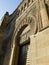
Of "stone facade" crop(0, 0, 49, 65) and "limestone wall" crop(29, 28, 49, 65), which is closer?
"limestone wall" crop(29, 28, 49, 65)

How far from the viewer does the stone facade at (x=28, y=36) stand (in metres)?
2.38

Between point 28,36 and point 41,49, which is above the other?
point 28,36

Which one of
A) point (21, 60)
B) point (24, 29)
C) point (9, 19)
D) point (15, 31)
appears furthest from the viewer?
point (9, 19)

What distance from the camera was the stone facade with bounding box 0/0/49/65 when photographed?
2.38 m

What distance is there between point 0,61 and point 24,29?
1730mm

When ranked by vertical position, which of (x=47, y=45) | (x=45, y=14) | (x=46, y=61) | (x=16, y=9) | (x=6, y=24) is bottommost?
(x=46, y=61)

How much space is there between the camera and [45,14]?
3051 mm

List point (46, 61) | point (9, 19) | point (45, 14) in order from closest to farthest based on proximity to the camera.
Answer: point (46, 61)
point (45, 14)
point (9, 19)

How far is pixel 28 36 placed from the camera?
3914 millimetres

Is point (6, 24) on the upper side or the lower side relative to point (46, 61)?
upper

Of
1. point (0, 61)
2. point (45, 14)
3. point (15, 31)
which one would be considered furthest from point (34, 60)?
point (0, 61)

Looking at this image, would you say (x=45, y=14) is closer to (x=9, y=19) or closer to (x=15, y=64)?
(x=15, y=64)

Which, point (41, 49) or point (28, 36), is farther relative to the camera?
point (28, 36)

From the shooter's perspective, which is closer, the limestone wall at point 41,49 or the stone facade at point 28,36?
the limestone wall at point 41,49
